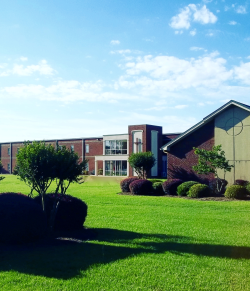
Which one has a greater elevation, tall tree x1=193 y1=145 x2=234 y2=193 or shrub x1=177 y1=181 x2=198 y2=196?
tall tree x1=193 y1=145 x2=234 y2=193

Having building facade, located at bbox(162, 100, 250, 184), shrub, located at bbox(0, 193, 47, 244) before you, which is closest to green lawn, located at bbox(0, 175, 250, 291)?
shrub, located at bbox(0, 193, 47, 244)

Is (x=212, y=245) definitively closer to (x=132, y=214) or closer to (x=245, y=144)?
(x=132, y=214)

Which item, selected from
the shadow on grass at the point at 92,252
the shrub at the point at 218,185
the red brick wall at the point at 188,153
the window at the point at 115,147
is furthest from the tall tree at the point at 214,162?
the window at the point at 115,147

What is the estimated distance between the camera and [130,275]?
687 cm

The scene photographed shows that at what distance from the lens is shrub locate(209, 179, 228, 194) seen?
24094 mm

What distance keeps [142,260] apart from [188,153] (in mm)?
21047

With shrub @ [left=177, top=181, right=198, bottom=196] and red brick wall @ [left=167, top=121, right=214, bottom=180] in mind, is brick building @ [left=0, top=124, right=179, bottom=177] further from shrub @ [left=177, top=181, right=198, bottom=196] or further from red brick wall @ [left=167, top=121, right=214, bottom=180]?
shrub @ [left=177, top=181, right=198, bottom=196]

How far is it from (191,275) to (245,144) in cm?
1993

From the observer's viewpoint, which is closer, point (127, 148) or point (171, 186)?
point (171, 186)

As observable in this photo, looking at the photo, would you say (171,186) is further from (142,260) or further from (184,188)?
(142,260)

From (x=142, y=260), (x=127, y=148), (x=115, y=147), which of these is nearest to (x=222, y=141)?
(x=142, y=260)

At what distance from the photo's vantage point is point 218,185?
2514 cm

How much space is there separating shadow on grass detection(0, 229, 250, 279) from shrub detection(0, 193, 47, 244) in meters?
0.36

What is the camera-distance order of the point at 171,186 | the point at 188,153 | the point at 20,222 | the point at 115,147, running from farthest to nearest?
the point at 115,147
the point at 188,153
the point at 171,186
the point at 20,222
